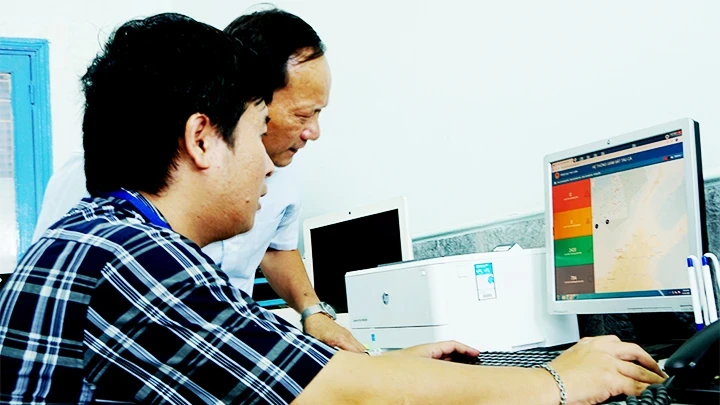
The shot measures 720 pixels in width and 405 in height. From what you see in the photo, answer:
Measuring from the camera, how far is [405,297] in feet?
5.28

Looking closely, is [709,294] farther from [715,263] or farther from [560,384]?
[560,384]

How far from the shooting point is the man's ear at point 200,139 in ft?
2.91

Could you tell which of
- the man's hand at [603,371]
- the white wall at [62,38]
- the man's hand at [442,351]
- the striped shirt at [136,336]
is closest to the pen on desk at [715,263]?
the man's hand at [603,371]

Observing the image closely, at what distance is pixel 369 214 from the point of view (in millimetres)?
2137

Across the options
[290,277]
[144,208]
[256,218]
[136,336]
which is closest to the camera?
[136,336]

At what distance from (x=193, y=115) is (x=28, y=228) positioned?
293 centimetres

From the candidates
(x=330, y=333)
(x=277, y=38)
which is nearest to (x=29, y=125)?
(x=277, y=38)

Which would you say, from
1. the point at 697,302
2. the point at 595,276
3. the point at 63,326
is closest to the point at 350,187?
the point at 595,276

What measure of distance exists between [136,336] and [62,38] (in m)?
3.25

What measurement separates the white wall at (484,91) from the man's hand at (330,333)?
0.55 meters

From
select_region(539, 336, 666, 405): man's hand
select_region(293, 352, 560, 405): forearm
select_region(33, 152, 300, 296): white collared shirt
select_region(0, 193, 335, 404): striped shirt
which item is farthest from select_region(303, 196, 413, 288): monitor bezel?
select_region(0, 193, 335, 404): striped shirt

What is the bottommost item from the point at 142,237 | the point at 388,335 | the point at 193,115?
the point at 388,335

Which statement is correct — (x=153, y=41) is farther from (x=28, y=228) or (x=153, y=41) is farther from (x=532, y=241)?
(x=28, y=228)

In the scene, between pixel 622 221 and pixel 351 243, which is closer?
pixel 622 221
